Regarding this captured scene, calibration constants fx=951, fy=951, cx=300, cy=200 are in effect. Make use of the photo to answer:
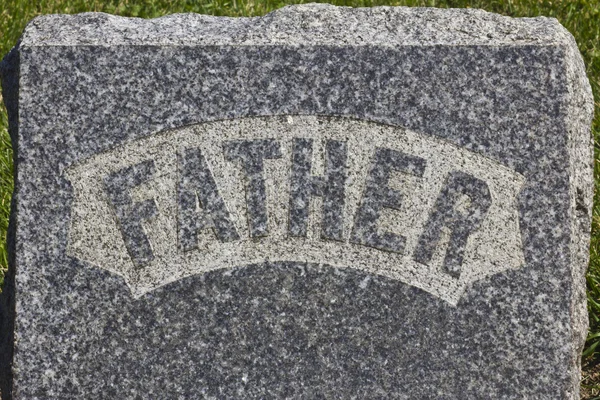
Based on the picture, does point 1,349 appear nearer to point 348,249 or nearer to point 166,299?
point 166,299

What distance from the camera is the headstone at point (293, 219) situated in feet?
5.94

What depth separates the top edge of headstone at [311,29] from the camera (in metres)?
1.82

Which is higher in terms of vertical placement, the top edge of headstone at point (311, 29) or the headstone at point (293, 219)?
the top edge of headstone at point (311, 29)

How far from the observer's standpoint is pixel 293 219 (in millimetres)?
1819

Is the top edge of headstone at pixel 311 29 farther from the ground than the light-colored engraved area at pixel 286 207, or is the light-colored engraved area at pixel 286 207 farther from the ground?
the top edge of headstone at pixel 311 29

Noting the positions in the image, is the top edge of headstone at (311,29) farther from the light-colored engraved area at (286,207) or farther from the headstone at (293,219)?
the light-colored engraved area at (286,207)

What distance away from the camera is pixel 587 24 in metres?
3.38

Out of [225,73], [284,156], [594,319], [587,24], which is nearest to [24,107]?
[225,73]

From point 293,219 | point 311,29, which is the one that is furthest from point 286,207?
point 311,29

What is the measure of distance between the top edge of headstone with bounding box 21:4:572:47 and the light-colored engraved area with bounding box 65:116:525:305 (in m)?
0.17

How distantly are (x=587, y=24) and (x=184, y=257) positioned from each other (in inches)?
83.4

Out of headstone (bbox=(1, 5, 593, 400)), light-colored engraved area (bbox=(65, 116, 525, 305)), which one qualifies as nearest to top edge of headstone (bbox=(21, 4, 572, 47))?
headstone (bbox=(1, 5, 593, 400))

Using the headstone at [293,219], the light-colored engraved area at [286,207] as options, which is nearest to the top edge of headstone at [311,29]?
the headstone at [293,219]

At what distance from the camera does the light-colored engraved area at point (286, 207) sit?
1.81m
